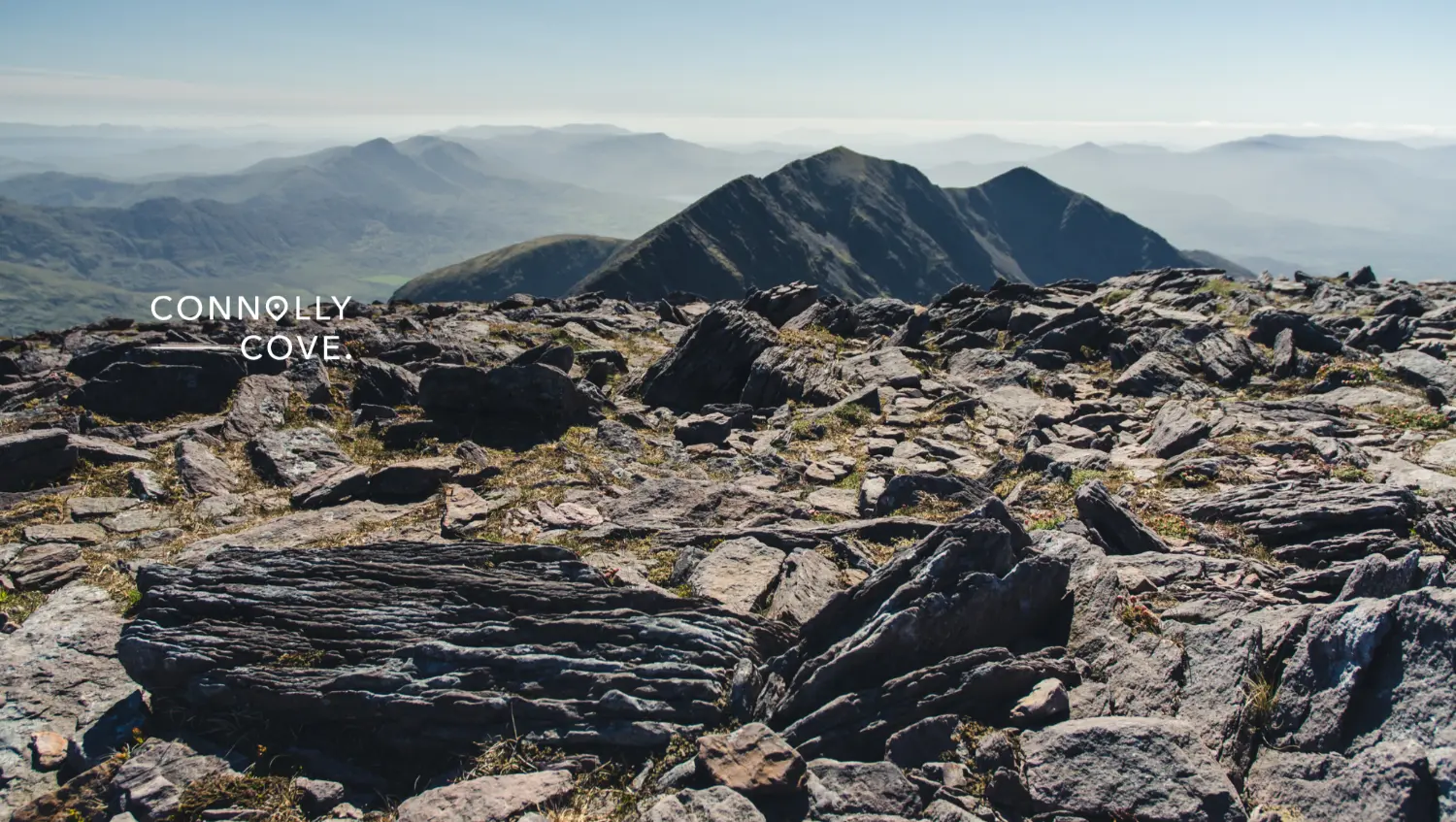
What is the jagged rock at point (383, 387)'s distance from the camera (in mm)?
23703

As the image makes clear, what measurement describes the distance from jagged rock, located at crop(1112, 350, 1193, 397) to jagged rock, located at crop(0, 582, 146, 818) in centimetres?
2705

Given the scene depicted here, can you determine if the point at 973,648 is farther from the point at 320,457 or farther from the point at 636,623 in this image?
the point at 320,457

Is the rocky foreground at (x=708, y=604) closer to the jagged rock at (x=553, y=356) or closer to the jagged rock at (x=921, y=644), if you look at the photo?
the jagged rock at (x=921, y=644)

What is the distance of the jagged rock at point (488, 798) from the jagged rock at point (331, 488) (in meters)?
10.3

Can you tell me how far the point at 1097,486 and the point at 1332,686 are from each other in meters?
6.39

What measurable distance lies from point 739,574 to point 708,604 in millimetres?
1579

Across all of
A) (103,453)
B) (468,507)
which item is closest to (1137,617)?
(468,507)

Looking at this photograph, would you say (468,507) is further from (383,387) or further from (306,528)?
(383,387)

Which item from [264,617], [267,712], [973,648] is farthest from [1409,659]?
[264,617]

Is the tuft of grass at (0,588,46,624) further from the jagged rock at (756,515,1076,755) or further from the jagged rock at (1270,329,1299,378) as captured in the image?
the jagged rock at (1270,329,1299,378)

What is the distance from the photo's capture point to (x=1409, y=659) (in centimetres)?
743

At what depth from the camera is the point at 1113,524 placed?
13.1 meters

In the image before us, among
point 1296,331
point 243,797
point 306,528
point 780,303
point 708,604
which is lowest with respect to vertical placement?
point 243,797

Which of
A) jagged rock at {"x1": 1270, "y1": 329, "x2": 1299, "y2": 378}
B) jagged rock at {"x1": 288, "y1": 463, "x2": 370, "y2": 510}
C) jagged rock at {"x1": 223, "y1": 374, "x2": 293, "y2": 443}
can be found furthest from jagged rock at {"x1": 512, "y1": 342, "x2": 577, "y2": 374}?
jagged rock at {"x1": 1270, "y1": 329, "x2": 1299, "y2": 378}
